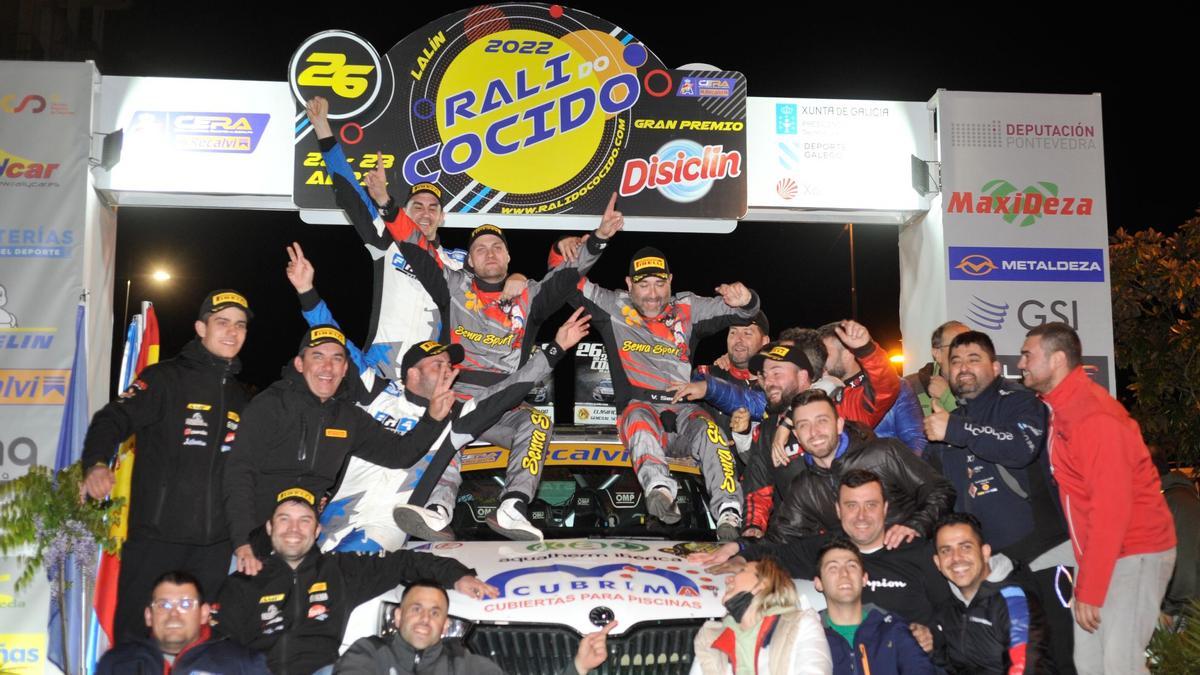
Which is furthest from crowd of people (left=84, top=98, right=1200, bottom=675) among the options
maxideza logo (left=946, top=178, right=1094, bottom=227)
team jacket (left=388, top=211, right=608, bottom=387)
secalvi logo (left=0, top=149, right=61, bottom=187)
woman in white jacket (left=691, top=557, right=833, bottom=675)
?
secalvi logo (left=0, top=149, right=61, bottom=187)

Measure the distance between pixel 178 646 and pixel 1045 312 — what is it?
6.95 metres

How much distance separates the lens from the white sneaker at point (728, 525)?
609 cm

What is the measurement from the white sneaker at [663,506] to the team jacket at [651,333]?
1.37 meters

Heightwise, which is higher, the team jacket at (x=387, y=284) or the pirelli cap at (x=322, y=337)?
the team jacket at (x=387, y=284)

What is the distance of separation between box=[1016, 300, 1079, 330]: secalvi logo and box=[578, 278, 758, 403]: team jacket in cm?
254

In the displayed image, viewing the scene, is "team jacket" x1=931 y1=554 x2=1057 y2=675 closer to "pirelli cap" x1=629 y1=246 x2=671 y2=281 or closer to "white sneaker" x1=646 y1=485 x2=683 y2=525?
"white sneaker" x1=646 y1=485 x2=683 y2=525

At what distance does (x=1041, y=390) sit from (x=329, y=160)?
5.11 m

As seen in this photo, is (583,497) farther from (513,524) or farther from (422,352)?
(422,352)

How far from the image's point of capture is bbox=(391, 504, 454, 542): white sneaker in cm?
586

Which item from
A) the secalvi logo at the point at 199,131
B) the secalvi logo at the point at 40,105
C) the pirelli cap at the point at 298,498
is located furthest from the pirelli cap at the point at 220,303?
the secalvi logo at the point at 40,105

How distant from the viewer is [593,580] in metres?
5.07

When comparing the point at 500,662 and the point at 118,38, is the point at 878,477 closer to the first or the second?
the point at 500,662

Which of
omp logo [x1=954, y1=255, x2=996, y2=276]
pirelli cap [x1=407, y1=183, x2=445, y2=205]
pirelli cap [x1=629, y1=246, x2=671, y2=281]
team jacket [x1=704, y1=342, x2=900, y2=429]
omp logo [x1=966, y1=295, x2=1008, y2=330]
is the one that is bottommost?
team jacket [x1=704, y1=342, x2=900, y2=429]

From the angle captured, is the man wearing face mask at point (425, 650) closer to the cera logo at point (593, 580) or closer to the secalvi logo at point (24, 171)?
the cera logo at point (593, 580)
